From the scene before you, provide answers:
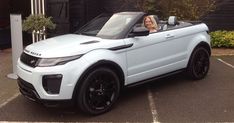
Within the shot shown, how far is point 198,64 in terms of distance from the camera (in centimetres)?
777

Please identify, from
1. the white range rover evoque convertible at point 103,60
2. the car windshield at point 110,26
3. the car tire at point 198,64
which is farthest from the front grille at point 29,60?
the car tire at point 198,64

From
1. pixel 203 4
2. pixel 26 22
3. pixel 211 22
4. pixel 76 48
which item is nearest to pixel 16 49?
pixel 26 22

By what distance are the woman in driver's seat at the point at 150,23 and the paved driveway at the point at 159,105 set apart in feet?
3.76

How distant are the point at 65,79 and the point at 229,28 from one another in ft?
30.9

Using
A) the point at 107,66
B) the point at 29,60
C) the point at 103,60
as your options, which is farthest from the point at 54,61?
the point at 107,66

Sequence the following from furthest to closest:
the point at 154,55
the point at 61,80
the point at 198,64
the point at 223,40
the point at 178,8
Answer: the point at 223,40
the point at 178,8
the point at 198,64
the point at 154,55
the point at 61,80

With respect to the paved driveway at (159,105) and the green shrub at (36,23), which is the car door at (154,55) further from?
the green shrub at (36,23)

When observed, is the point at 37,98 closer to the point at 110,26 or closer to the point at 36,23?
the point at 110,26

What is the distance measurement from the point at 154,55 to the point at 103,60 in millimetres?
1228

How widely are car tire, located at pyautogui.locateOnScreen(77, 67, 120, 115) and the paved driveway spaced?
5.8 inches

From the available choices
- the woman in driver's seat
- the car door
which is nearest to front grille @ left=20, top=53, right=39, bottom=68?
the car door

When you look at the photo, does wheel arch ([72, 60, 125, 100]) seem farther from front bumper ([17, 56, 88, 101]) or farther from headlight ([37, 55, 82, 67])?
headlight ([37, 55, 82, 67])

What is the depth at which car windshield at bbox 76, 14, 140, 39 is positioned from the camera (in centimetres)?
645

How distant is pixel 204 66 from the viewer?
7.91m
